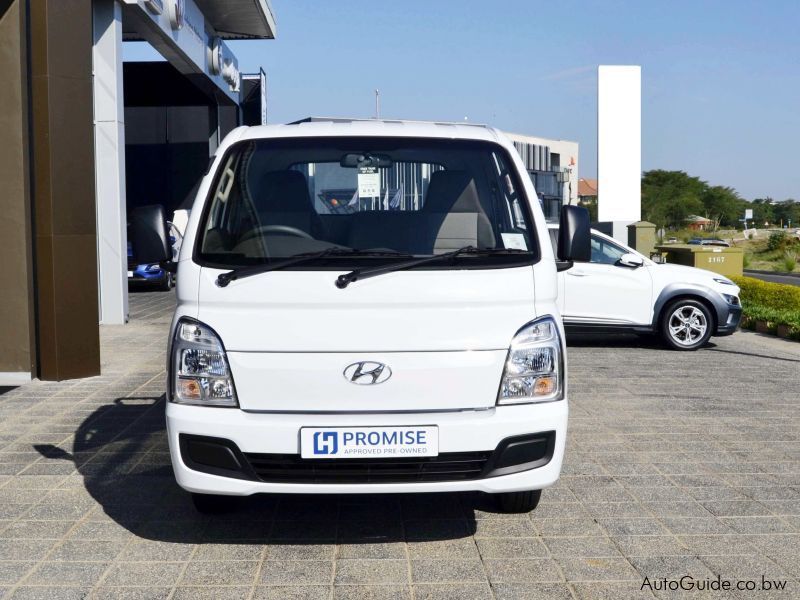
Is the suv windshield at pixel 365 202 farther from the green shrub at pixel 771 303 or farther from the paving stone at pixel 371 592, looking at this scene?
the green shrub at pixel 771 303

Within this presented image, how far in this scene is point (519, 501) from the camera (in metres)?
5.25

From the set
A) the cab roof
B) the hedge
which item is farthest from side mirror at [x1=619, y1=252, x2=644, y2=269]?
the cab roof

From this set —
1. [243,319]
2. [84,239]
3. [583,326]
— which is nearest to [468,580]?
[243,319]

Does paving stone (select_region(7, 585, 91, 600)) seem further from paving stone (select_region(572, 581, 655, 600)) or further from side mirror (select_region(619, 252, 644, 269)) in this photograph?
side mirror (select_region(619, 252, 644, 269))

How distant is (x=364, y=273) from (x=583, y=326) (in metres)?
8.31

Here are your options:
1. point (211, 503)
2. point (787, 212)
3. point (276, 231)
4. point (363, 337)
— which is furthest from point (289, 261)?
point (787, 212)

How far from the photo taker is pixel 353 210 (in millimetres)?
5270

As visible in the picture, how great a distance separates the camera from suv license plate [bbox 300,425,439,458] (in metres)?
4.42

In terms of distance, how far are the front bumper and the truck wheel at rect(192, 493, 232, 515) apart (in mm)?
563

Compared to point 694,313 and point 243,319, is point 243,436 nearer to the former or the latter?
point 243,319

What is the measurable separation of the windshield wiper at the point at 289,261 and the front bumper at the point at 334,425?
59 centimetres

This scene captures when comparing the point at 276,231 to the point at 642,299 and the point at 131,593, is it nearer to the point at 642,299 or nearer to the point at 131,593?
the point at 131,593

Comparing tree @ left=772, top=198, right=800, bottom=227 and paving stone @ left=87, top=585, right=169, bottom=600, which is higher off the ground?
tree @ left=772, top=198, right=800, bottom=227

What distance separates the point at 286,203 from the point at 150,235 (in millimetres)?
689
